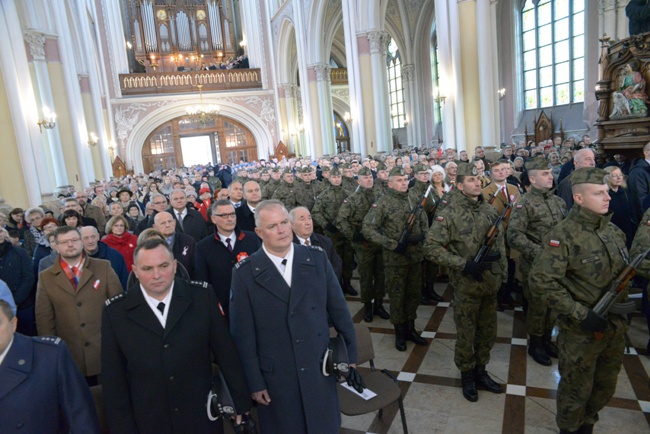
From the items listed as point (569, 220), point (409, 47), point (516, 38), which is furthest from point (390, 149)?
point (569, 220)

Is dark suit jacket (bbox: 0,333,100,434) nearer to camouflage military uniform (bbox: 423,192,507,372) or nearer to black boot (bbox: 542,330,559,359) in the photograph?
camouflage military uniform (bbox: 423,192,507,372)

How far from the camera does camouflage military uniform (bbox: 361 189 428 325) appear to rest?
4.14 meters

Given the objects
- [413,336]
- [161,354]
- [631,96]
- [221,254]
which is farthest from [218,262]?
[631,96]

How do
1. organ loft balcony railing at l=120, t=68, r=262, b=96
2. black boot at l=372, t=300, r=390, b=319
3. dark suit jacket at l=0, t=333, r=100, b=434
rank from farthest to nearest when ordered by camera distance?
organ loft balcony railing at l=120, t=68, r=262, b=96, black boot at l=372, t=300, r=390, b=319, dark suit jacket at l=0, t=333, r=100, b=434

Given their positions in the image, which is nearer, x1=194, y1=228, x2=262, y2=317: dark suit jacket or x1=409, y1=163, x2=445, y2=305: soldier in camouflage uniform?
x1=194, y1=228, x2=262, y2=317: dark suit jacket

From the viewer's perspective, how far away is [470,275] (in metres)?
3.17

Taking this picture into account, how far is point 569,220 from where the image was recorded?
256 centimetres

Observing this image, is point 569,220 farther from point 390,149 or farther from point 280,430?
point 390,149

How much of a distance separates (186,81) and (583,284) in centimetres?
2448

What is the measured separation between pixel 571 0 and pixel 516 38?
8.22 feet

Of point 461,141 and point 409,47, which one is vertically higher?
point 409,47

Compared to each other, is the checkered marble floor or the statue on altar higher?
the statue on altar

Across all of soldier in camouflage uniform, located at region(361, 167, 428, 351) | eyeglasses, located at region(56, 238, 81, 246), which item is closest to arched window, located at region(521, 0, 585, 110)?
soldier in camouflage uniform, located at region(361, 167, 428, 351)

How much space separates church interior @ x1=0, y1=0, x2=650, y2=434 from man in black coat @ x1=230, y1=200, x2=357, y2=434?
3.86 ft
